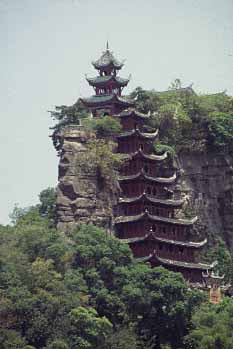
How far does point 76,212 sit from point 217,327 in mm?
13473

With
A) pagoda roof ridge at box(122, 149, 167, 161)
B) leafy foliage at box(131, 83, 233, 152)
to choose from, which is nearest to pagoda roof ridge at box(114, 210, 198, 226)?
pagoda roof ridge at box(122, 149, 167, 161)

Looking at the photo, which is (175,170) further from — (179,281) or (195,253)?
(179,281)

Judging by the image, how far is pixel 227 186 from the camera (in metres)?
74.1

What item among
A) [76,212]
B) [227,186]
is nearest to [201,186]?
[227,186]

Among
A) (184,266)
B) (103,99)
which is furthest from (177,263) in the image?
(103,99)

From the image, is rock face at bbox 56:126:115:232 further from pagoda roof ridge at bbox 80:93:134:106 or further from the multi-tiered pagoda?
pagoda roof ridge at bbox 80:93:134:106

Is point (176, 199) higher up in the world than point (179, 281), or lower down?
higher up

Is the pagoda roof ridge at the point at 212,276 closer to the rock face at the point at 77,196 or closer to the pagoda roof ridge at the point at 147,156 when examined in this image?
the rock face at the point at 77,196

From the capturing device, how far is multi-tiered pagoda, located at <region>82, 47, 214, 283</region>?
6631 centimetres

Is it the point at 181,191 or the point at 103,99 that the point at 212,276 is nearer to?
the point at 181,191

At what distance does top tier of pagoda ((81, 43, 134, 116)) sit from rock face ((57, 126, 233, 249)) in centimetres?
360

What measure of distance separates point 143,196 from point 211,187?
27.0ft

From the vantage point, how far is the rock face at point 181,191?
66.5 metres

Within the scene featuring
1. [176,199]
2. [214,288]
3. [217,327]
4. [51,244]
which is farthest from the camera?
[176,199]
